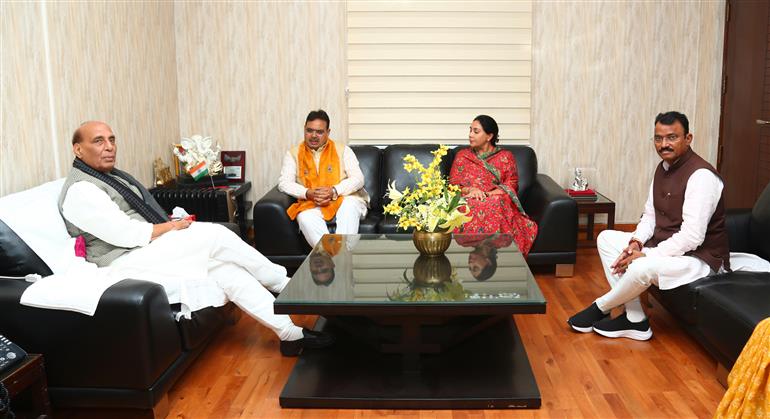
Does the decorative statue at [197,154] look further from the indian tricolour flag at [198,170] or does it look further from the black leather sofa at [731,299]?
the black leather sofa at [731,299]

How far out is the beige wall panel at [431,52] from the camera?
5.65m

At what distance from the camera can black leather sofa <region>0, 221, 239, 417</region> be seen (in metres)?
2.72

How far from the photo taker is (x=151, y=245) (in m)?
3.26

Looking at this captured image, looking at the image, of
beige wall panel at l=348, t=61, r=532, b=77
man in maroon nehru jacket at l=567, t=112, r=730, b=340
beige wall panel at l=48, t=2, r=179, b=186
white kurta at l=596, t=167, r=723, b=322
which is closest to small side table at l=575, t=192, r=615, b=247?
beige wall panel at l=348, t=61, r=532, b=77

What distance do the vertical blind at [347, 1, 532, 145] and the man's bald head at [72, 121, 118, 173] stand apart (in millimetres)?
2635

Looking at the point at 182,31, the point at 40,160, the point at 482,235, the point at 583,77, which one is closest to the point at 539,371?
the point at 482,235

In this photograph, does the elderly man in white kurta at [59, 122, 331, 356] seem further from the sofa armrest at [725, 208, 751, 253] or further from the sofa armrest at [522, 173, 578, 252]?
the sofa armrest at [725, 208, 751, 253]

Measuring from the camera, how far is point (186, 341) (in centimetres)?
311

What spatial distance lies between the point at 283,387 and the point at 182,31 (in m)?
3.53

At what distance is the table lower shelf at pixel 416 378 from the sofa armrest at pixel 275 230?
1.22 m

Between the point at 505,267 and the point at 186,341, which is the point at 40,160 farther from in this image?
the point at 505,267

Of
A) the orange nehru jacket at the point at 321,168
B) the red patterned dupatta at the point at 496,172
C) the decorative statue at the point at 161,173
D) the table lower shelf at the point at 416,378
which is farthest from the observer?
the decorative statue at the point at 161,173

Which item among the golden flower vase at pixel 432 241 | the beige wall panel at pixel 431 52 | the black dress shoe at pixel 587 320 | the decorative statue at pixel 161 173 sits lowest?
the black dress shoe at pixel 587 320

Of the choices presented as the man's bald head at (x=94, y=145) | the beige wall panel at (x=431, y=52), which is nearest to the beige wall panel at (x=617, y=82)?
the beige wall panel at (x=431, y=52)
